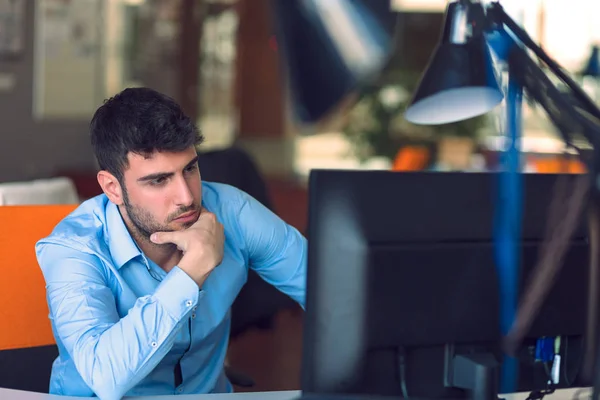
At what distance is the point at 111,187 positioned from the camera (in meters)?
1.80

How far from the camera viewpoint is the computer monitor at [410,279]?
1099mm

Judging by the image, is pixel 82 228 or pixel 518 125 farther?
pixel 82 228

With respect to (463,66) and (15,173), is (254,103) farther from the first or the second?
(463,66)

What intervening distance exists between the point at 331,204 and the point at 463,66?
17.3 inches

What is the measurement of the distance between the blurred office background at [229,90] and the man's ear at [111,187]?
2.48 meters

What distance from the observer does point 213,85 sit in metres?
6.56

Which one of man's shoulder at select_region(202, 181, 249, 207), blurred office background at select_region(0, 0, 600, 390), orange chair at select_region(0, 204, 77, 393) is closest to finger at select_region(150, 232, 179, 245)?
man's shoulder at select_region(202, 181, 249, 207)

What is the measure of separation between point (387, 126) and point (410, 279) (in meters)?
5.50

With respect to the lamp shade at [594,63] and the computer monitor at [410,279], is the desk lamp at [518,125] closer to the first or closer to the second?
the computer monitor at [410,279]

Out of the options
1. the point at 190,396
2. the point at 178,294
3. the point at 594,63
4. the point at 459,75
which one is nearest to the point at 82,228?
the point at 178,294

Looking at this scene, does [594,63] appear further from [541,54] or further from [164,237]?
[541,54]

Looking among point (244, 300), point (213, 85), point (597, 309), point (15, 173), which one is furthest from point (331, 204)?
point (213, 85)

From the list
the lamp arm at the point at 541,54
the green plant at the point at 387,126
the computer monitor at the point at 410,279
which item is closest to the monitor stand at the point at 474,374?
the computer monitor at the point at 410,279

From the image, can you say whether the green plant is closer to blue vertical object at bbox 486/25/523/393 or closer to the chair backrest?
the chair backrest
